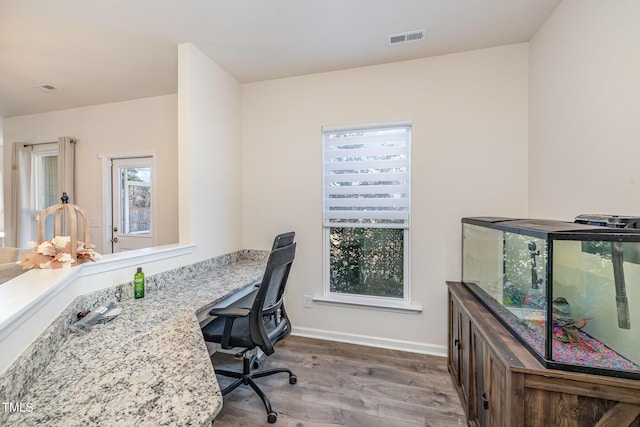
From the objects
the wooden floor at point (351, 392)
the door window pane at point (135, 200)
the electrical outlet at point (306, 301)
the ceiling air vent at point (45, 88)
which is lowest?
the wooden floor at point (351, 392)

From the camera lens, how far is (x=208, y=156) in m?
2.60

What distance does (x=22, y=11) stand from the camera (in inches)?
77.5

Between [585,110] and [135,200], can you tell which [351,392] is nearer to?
[585,110]

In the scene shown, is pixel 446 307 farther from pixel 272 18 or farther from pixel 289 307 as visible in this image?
pixel 272 18

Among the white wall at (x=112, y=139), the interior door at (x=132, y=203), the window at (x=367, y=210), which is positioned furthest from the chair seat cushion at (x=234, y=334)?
the interior door at (x=132, y=203)

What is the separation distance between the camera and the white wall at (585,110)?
4.37 feet

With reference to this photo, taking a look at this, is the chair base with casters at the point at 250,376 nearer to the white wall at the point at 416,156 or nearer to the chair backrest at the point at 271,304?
the chair backrest at the point at 271,304

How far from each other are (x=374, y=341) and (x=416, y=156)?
1912mm

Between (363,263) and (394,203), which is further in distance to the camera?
(363,263)

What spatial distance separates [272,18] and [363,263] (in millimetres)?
2343

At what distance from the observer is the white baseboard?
8.48 ft

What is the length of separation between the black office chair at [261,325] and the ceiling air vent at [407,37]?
1.97 meters

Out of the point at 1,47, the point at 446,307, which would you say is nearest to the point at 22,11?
the point at 1,47

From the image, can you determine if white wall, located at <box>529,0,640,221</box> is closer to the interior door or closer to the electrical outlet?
the electrical outlet
